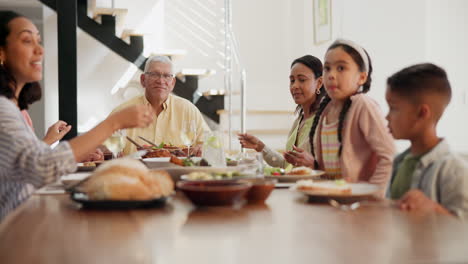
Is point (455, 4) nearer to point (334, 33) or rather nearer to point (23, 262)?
point (334, 33)

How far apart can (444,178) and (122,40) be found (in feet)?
16.1

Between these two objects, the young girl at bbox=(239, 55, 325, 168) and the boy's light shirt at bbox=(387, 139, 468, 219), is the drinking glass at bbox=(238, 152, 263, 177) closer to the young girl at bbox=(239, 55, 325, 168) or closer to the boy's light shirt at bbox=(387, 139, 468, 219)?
the boy's light shirt at bbox=(387, 139, 468, 219)

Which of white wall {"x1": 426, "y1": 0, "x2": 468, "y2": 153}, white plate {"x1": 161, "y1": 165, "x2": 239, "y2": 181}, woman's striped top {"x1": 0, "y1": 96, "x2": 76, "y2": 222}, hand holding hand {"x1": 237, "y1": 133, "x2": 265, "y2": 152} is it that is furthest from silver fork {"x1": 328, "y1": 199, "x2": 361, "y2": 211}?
white wall {"x1": 426, "y1": 0, "x2": 468, "y2": 153}

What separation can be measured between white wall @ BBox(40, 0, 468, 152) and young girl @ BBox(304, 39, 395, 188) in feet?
7.06

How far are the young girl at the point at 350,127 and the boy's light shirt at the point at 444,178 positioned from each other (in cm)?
38

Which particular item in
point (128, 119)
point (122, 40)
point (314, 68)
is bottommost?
point (128, 119)

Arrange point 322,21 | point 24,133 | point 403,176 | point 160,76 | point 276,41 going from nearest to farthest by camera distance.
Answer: point 24,133 < point 403,176 < point 160,76 < point 322,21 < point 276,41

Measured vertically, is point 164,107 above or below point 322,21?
below

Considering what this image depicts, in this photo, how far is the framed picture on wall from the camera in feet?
19.0

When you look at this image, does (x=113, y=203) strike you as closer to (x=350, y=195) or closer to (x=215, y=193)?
(x=215, y=193)

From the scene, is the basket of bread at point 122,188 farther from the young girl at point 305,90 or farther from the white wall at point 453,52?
the white wall at point 453,52

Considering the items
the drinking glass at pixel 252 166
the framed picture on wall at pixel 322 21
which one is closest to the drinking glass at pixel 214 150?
the drinking glass at pixel 252 166

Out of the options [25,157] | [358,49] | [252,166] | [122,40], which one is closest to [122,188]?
[25,157]

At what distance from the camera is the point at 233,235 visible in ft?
3.29
